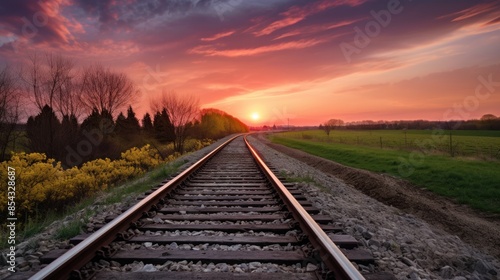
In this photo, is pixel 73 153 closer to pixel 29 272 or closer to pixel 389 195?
pixel 389 195

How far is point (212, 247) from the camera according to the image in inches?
135

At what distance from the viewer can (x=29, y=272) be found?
8.96 feet

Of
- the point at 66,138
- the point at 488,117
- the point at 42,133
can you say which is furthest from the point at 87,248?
the point at 488,117

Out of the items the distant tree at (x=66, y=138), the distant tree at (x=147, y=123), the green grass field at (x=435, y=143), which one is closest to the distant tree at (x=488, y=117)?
the green grass field at (x=435, y=143)

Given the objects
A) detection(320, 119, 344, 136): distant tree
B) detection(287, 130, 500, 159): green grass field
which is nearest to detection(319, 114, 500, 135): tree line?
detection(320, 119, 344, 136): distant tree

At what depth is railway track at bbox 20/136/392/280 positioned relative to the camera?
2.72 metres

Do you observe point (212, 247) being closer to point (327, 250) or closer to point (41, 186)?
point (327, 250)

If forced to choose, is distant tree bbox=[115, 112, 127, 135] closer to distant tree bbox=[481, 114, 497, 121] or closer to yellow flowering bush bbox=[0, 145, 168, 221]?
yellow flowering bush bbox=[0, 145, 168, 221]

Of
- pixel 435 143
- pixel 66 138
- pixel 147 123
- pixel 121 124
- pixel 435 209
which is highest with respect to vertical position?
pixel 147 123

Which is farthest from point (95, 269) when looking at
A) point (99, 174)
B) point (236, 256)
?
point (99, 174)

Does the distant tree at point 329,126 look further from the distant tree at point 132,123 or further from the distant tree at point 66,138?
the distant tree at point 66,138

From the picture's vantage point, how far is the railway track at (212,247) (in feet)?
8.93

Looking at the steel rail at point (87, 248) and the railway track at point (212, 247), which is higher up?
the steel rail at point (87, 248)

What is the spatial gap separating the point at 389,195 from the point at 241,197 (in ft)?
23.6
